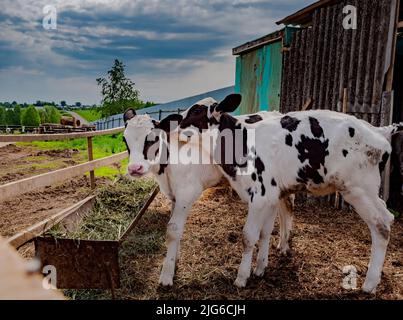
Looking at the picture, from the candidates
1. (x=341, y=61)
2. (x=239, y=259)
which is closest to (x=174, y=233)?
(x=239, y=259)

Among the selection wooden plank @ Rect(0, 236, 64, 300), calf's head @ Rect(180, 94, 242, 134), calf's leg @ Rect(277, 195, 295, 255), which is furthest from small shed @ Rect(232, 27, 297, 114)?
wooden plank @ Rect(0, 236, 64, 300)

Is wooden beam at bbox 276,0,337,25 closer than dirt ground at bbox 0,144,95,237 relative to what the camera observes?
No

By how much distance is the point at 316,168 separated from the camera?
11.8 feet

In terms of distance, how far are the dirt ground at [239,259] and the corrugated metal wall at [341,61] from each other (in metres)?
2.04

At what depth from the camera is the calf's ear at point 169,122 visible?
3.95 m

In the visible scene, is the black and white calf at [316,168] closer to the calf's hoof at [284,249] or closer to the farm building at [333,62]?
the calf's hoof at [284,249]

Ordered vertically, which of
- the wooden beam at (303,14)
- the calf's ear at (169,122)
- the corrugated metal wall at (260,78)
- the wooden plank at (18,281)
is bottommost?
the wooden plank at (18,281)

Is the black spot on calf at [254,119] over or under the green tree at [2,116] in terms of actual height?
over

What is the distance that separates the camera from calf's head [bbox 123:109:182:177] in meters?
3.76

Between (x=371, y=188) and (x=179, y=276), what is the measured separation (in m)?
2.12

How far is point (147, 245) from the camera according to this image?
466 cm

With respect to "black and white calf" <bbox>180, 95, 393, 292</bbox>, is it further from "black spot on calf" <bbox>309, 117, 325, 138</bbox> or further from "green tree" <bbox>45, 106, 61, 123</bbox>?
"green tree" <bbox>45, 106, 61, 123</bbox>

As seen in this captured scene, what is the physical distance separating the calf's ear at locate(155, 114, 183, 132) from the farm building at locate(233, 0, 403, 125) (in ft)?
11.3

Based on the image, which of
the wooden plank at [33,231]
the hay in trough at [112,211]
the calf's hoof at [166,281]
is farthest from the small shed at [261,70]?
the wooden plank at [33,231]
